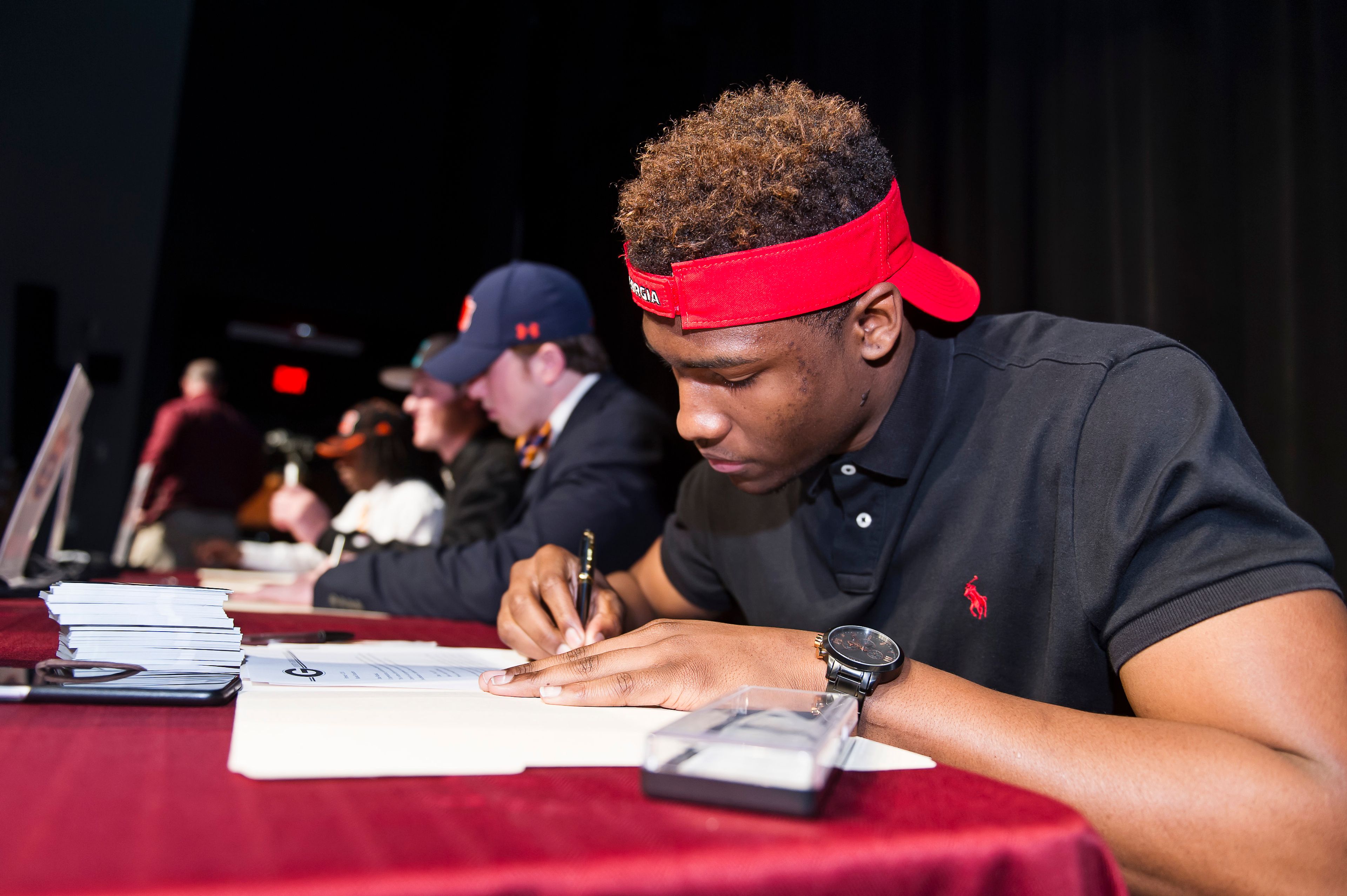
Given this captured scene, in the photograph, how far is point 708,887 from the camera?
41 centimetres

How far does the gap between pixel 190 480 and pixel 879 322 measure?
16.4ft

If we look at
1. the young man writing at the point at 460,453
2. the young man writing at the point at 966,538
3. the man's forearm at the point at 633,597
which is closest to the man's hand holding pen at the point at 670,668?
the young man writing at the point at 966,538

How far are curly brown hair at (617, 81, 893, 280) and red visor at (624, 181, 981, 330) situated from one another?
0.05 ft

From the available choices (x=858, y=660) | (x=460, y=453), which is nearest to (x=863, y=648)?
(x=858, y=660)

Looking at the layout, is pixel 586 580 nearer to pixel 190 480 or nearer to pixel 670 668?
pixel 670 668

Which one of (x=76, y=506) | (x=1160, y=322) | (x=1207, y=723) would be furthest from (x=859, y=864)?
(x=76, y=506)

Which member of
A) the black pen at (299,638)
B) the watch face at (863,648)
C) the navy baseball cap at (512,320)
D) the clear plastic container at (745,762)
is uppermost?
the navy baseball cap at (512,320)

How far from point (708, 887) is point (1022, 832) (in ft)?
0.64

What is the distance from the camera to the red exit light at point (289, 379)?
25.5 feet

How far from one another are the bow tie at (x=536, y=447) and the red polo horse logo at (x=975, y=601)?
4.85 feet

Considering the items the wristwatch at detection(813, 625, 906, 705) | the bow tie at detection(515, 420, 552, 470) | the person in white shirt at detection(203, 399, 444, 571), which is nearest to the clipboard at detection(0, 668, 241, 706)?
the wristwatch at detection(813, 625, 906, 705)

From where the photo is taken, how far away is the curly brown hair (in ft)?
3.09

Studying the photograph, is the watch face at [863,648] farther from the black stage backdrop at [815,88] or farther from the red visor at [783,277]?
the black stage backdrop at [815,88]

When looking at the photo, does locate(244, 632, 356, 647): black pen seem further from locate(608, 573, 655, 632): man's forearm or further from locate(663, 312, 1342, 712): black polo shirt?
locate(663, 312, 1342, 712): black polo shirt
